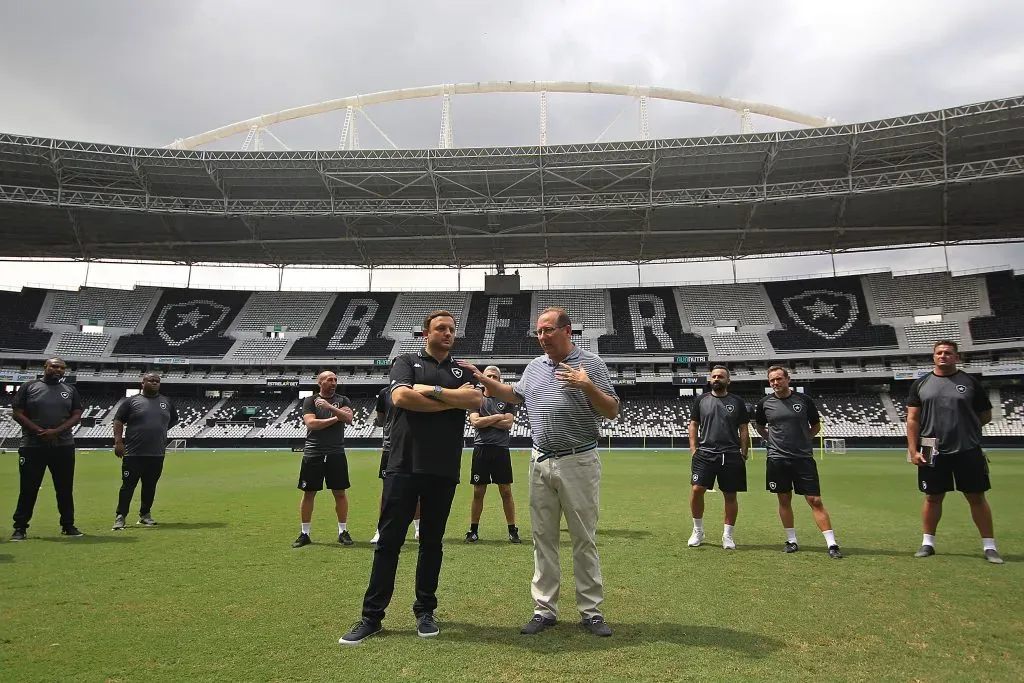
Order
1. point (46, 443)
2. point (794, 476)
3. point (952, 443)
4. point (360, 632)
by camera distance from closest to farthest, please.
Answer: point (360, 632), point (952, 443), point (794, 476), point (46, 443)

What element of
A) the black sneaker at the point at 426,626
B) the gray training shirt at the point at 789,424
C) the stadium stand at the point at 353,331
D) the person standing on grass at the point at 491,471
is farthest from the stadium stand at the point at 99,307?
the black sneaker at the point at 426,626

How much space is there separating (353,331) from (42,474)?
3996 cm

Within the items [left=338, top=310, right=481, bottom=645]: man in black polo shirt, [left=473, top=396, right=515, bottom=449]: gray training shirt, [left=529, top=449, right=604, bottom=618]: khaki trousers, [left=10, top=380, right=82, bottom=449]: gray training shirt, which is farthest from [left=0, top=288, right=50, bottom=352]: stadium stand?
[left=529, top=449, right=604, bottom=618]: khaki trousers

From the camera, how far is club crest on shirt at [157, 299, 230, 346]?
45.9 metres

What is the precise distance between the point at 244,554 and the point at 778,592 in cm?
535

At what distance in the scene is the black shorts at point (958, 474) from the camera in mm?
6254

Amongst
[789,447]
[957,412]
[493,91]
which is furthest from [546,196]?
[957,412]

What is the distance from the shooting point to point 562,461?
430 centimetres

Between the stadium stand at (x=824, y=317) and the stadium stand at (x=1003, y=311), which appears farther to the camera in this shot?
the stadium stand at (x=824, y=317)

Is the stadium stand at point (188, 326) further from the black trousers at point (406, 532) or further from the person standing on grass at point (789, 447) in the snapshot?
the black trousers at point (406, 532)

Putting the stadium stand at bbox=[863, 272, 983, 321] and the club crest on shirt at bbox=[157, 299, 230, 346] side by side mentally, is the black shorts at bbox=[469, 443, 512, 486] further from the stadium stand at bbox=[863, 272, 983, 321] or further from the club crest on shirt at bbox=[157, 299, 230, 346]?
the club crest on shirt at bbox=[157, 299, 230, 346]

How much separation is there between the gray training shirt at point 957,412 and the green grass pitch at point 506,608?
118cm

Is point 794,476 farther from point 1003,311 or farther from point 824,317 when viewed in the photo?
point 1003,311

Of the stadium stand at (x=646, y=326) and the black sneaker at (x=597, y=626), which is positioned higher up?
the stadium stand at (x=646, y=326)
